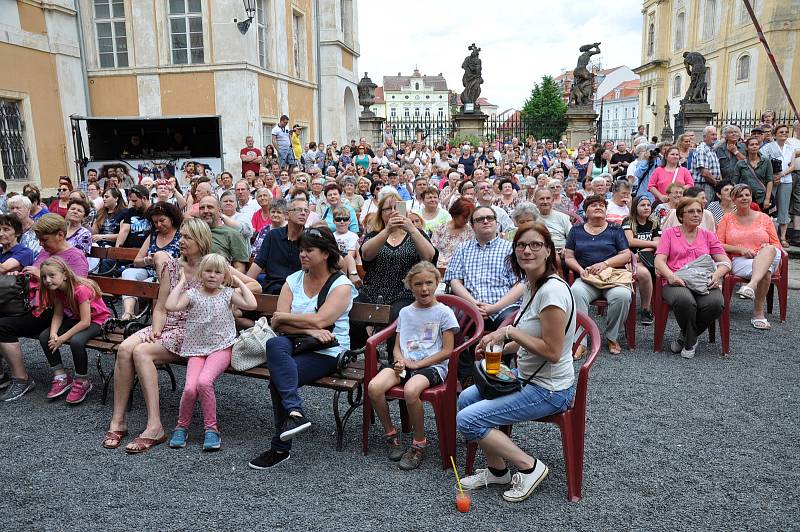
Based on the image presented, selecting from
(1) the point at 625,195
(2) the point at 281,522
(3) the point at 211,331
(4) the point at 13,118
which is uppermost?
(4) the point at 13,118

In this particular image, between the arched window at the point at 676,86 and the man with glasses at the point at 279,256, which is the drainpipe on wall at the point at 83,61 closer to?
the man with glasses at the point at 279,256

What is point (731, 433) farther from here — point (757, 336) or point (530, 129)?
point (530, 129)

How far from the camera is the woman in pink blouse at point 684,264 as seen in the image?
217 inches

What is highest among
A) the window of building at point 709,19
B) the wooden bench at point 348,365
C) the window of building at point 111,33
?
the window of building at point 709,19

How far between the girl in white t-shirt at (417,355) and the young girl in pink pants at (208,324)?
1.19 m

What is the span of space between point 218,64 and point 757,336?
15.5 metres

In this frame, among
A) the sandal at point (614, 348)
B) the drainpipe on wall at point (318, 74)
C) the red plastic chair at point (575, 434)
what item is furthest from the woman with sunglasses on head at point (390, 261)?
the drainpipe on wall at point (318, 74)

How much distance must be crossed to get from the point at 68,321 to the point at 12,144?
11425 millimetres

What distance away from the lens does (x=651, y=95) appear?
47438 millimetres

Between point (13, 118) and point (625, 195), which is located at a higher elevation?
point (13, 118)

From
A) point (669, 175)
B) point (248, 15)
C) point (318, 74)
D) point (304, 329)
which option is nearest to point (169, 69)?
point (248, 15)

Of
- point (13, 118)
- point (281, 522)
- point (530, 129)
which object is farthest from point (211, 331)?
point (530, 129)

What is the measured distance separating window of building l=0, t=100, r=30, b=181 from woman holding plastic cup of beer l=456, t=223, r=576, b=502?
13.9m

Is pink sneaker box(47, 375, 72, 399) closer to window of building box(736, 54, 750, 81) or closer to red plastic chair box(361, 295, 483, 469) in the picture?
red plastic chair box(361, 295, 483, 469)
